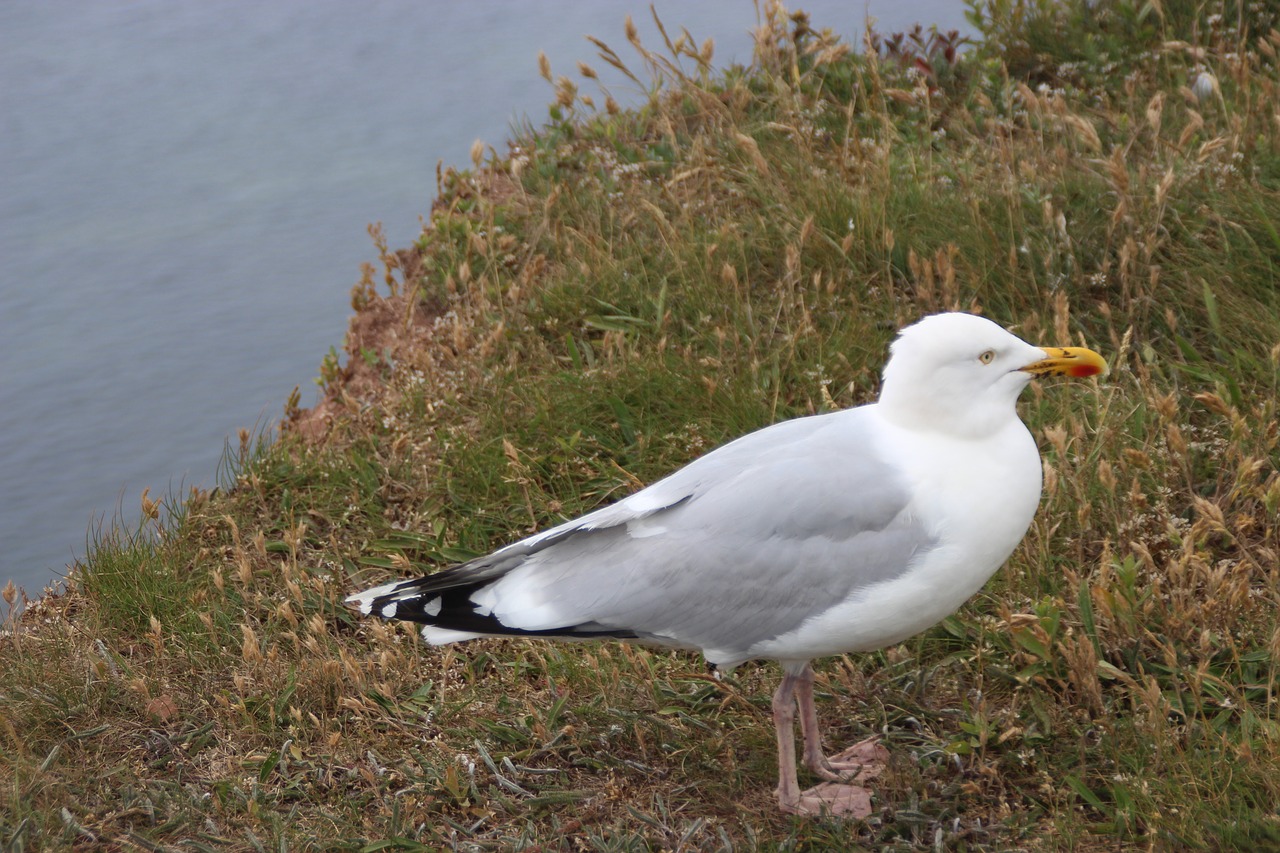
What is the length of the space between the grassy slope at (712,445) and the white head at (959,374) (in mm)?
508

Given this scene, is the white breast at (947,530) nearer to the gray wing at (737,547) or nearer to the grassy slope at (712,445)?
the gray wing at (737,547)

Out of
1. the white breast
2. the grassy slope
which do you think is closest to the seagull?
the white breast

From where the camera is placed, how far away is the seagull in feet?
10.2

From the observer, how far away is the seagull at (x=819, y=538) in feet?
10.2

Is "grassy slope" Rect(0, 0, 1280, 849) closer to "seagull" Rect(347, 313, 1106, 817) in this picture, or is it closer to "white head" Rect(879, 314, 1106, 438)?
"seagull" Rect(347, 313, 1106, 817)

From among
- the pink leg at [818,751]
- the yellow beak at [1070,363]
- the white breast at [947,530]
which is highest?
the yellow beak at [1070,363]

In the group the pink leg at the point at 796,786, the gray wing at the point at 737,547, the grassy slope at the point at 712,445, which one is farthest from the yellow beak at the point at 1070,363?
the pink leg at the point at 796,786

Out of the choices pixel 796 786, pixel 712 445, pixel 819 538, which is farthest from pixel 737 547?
pixel 712 445

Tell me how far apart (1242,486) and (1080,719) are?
74 centimetres

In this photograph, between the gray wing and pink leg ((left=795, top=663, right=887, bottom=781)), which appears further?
pink leg ((left=795, top=663, right=887, bottom=781))

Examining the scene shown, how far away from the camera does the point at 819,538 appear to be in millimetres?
3195

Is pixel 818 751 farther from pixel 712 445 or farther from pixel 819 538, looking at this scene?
pixel 712 445

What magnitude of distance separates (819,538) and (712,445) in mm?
1432

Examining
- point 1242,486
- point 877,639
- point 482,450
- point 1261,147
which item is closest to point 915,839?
point 877,639
